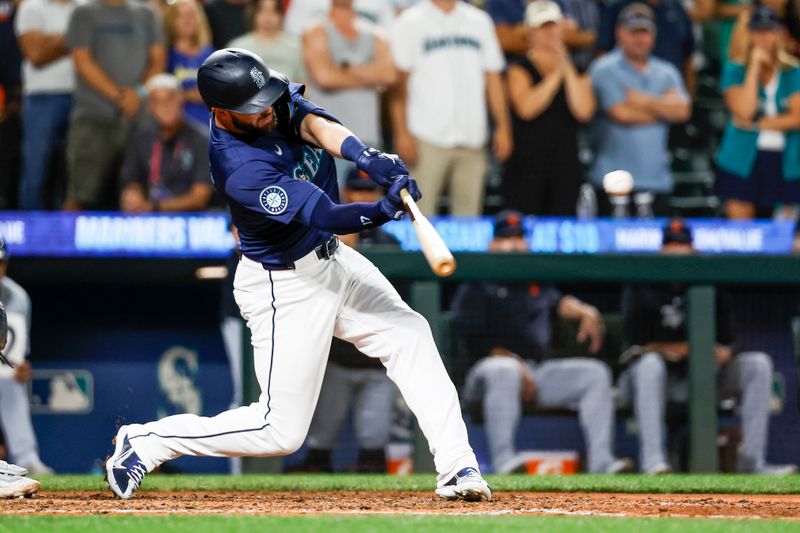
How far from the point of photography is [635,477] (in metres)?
6.37

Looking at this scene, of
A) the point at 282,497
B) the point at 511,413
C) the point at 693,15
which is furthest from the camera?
the point at 693,15

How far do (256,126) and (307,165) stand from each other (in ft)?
0.88

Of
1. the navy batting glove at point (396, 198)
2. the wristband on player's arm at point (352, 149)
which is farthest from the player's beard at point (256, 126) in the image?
the navy batting glove at point (396, 198)

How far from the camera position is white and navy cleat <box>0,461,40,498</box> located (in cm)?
487

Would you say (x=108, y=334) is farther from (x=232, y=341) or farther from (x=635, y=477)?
(x=635, y=477)

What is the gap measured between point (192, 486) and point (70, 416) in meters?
2.33

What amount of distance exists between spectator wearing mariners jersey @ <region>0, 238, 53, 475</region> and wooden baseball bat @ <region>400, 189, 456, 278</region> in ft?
12.1

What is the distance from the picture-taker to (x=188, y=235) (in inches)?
298

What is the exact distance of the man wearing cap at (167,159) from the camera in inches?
313

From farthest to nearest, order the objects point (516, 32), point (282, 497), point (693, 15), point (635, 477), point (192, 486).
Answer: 1. point (693, 15)
2. point (516, 32)
3. point (635, 477)
4. point (192, 486)
5. point (282, 497)

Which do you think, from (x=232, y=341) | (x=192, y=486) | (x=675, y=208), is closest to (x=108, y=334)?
(x=232, y=341)

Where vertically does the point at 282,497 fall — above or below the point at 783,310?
below

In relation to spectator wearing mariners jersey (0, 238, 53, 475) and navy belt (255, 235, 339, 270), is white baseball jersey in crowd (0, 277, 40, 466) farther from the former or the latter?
navy belt (255, 235, 339, 270)

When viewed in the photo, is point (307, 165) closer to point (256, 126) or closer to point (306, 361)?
point (256, 126)
